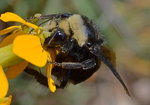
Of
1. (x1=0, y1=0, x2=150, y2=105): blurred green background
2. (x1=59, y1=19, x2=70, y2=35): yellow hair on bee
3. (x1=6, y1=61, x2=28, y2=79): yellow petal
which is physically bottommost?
(x1=0, y1=0, x2=150, y2=105): blurred green background

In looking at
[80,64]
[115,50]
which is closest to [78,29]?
[80,64]

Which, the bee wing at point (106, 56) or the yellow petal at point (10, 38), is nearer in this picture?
the yellow petal at point (10, 38)

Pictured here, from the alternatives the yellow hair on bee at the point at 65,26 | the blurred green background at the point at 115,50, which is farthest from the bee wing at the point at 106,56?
the blurred green background at the point at 115,50

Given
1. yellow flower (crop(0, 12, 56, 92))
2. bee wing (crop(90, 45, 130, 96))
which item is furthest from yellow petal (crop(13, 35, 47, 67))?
bee wing (crop(90, 45, 130, 96))

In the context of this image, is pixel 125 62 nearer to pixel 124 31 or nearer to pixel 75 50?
pixel 124 31

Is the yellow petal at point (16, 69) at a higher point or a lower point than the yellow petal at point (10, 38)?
lower

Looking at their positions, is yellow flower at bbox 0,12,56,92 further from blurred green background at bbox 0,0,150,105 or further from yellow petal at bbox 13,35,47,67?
blurred green background at bbox 0,0,150,105

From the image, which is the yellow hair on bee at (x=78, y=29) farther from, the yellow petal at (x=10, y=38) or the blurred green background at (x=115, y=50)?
the blurred green background at (x=115, y=50)
